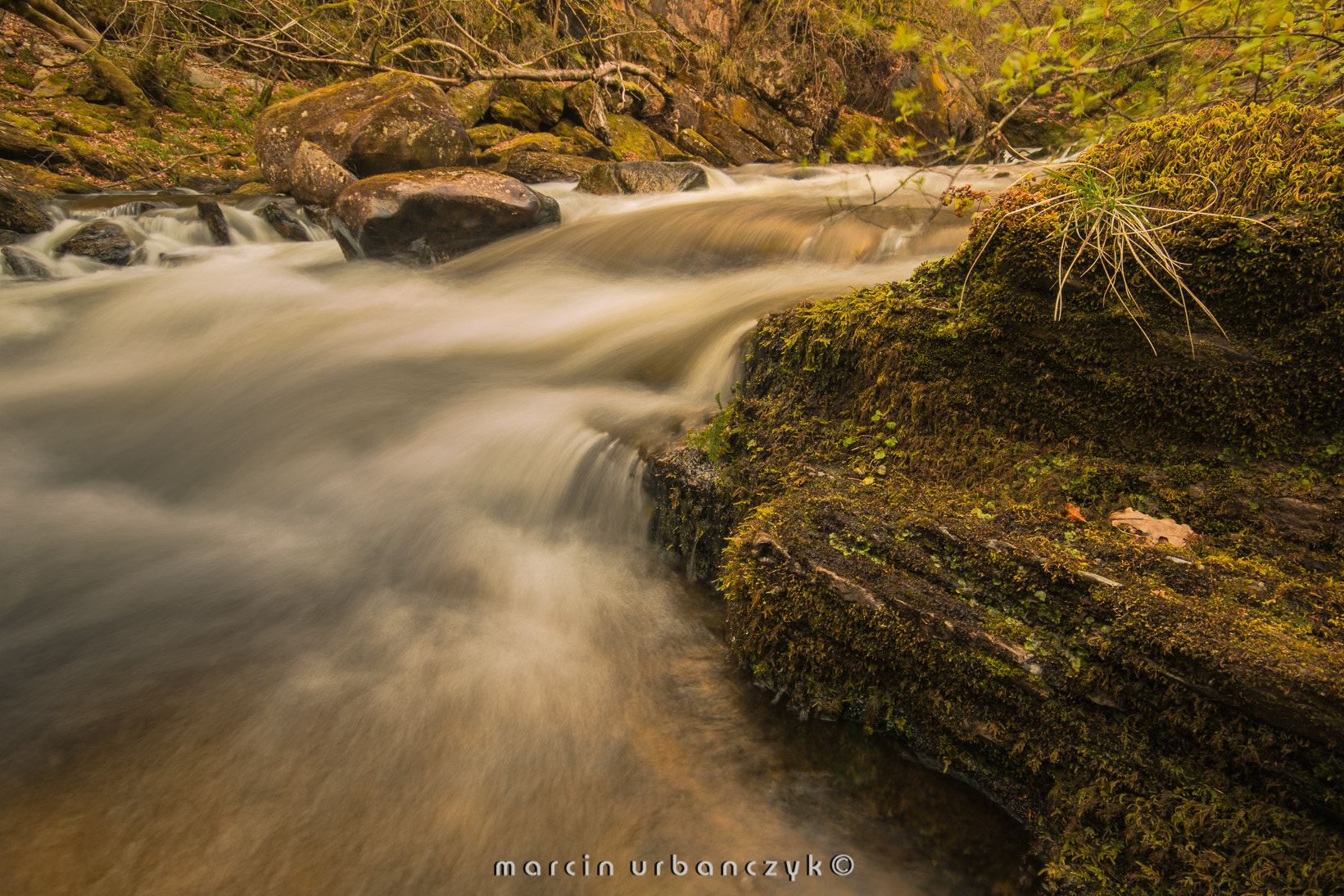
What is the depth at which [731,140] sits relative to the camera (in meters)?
13.8

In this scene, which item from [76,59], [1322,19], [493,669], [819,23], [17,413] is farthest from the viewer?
[819,23]

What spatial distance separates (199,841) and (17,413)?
475cm

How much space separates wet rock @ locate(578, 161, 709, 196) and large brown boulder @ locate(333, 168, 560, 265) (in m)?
1.74

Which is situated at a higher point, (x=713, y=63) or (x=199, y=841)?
(x=713, y=63)

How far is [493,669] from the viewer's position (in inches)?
109

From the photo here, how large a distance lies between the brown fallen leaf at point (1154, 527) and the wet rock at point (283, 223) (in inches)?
375

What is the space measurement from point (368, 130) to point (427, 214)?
2.76 metres

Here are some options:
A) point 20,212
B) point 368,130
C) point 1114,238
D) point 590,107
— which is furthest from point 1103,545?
point 590,107

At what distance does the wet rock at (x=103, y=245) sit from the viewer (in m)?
7.23

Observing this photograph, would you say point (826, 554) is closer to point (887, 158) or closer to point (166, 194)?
point (166, 194)

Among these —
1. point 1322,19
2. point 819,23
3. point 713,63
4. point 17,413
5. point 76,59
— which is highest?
point 819,23

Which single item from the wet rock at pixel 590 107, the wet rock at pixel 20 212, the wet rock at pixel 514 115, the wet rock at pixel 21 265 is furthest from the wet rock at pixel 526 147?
the wet rock at pixel 21 265

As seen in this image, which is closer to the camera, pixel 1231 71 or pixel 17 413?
pixel 1231 71

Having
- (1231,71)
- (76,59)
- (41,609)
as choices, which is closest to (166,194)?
(76,59)
